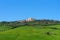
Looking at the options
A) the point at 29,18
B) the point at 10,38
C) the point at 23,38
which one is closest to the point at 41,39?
the point at 23,38

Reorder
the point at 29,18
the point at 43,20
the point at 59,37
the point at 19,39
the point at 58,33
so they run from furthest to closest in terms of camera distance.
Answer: the point at 29,18
the point at 43,20
the point at 58,33
the point at 59,37
the point at 19,39

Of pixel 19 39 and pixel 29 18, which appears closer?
pixel 19 39

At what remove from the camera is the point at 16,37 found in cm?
4206

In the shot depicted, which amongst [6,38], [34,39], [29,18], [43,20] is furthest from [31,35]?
[29,18]

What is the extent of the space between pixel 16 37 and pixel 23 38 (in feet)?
5.75

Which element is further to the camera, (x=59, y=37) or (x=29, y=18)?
(x=29, y=18)

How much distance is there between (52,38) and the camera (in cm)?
4203

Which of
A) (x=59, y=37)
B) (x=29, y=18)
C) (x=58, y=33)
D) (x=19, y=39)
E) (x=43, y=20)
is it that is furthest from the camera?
(x=29, y=18)

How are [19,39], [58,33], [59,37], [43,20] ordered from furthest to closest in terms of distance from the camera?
[43,20], [58,33], [59,37], [19,39]

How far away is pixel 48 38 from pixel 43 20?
3977 centimetres

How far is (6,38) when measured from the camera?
136ft

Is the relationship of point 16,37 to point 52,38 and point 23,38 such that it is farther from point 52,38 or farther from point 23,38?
point 52,38

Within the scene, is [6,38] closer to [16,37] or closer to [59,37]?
[16,37]

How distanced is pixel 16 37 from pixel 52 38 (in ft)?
28.6
